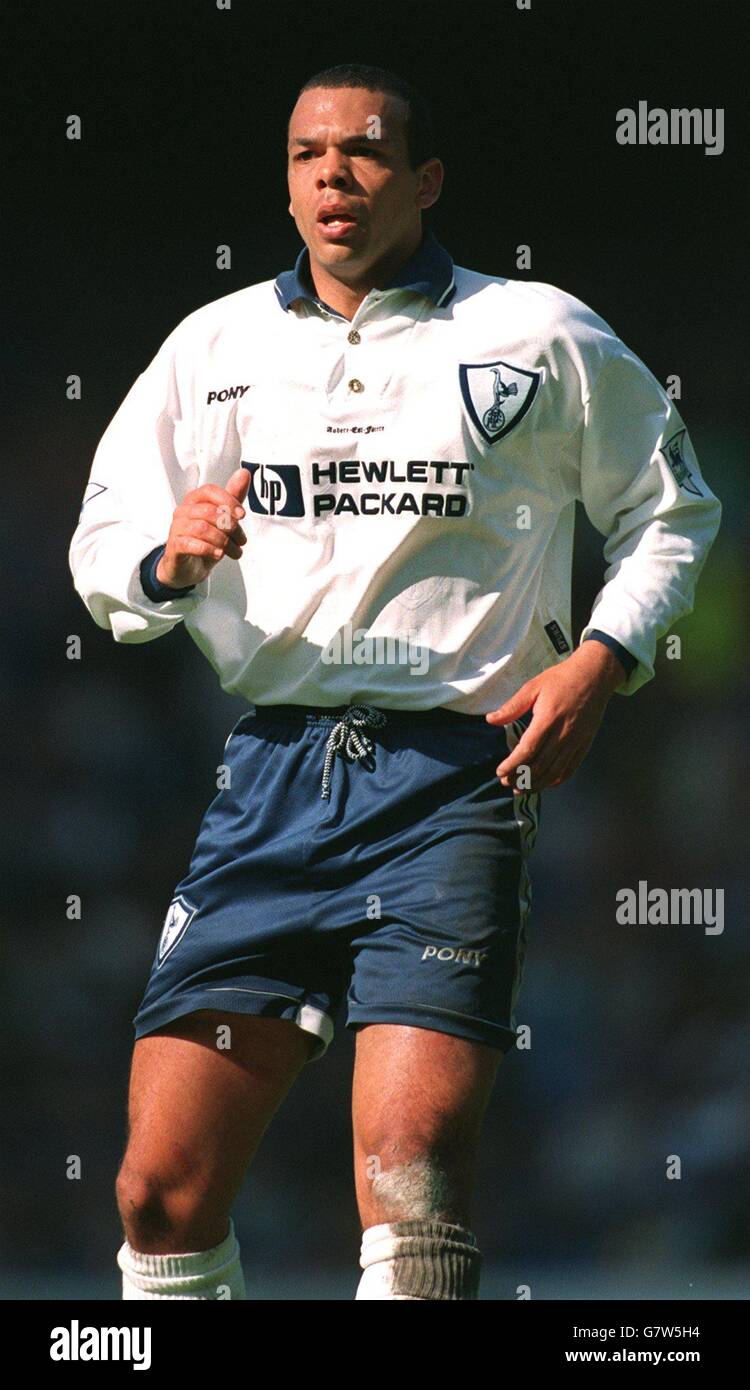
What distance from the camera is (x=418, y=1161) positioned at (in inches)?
136

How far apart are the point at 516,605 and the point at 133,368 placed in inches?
121

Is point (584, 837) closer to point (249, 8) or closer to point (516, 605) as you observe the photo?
point (249, 8)

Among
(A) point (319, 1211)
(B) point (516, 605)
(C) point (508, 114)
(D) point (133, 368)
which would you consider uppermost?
(C) point (508, 114)

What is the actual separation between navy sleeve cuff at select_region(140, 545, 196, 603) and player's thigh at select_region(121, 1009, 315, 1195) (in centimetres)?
66

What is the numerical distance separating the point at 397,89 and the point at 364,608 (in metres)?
0.89

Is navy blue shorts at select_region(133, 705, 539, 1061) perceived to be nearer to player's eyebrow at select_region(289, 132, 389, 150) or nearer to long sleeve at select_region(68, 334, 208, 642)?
long sleeve at select_region(68, 334, 208, 642)

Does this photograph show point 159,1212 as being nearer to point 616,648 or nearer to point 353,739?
point 353,739

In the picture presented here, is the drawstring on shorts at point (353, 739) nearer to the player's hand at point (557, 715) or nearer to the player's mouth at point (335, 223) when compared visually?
the player's hand at point (557, 715)

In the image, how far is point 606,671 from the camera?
3766 millimetres

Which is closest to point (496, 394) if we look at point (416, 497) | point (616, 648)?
point (416, 497)

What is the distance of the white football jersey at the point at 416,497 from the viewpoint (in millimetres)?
3861

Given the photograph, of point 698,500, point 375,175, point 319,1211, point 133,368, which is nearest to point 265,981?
point 698,500

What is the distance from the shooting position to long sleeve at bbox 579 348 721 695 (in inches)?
154

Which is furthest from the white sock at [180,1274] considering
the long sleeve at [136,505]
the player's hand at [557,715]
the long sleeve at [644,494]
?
the long sleeve at [644,494]
